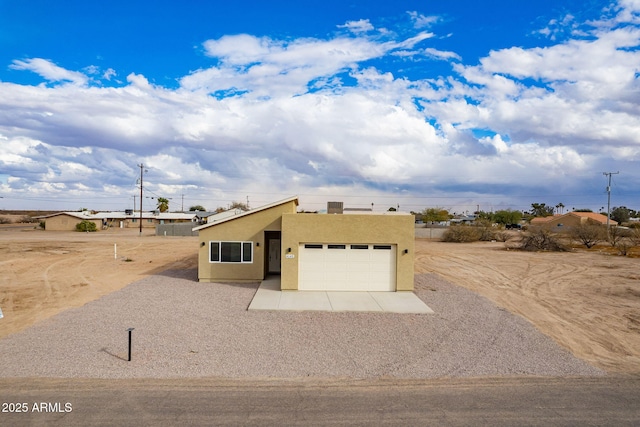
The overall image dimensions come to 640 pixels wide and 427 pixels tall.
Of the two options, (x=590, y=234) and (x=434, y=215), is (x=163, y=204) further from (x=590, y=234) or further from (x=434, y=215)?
(x=590, y=234)

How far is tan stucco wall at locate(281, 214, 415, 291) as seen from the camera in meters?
18.1

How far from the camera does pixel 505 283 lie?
2211 cm

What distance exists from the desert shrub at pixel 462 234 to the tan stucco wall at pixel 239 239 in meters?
37.1

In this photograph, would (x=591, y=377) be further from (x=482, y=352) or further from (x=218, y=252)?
(x=218, y=252)

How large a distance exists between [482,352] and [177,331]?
333 inches

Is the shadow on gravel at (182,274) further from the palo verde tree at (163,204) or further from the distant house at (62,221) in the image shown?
the palo verde tree at (163,204)

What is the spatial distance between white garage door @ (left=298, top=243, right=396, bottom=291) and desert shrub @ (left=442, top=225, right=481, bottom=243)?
36.1 m

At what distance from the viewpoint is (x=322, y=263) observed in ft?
60.0

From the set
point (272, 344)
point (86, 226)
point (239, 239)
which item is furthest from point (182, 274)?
point (86, 226)

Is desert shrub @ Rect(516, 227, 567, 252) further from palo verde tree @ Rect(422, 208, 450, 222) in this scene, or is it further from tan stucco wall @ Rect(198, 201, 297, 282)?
palo verde tree @ Rect(422, 208, 450, 222)

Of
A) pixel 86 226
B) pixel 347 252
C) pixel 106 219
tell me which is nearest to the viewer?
pixel 347 252

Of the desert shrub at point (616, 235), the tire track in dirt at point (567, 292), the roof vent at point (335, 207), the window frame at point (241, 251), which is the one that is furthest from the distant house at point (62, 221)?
the desert shrub at point (616, 235)

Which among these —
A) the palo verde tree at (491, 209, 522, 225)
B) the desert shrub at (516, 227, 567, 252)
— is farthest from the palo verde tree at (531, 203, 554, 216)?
the desert shrub at (516, 227, 567, 252)

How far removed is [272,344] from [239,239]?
9.27 meters
